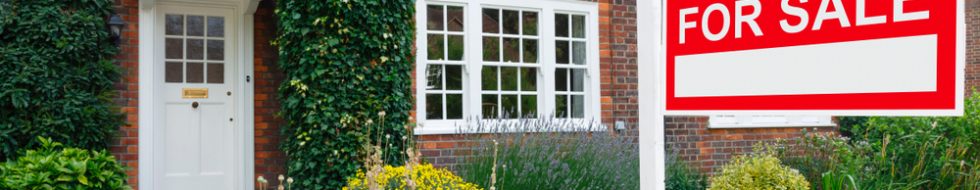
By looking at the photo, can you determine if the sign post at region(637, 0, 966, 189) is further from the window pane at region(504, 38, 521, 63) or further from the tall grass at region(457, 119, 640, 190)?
the window pane at region(504, 38, 521, 63)

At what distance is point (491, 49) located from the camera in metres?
8.13

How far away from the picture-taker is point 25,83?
20.8ft

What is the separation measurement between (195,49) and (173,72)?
0.91 ft

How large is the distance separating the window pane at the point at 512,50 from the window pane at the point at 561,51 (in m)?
0.47

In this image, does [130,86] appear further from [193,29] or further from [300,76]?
[300,76]

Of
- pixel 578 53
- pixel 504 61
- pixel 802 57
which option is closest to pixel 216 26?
pixel 504 61

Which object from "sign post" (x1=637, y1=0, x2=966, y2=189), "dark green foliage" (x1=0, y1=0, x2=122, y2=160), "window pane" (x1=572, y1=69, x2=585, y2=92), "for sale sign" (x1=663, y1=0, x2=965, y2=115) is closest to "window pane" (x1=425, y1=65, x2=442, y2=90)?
"window pane" (x1=572, y1=69, x2=585, y2=92)

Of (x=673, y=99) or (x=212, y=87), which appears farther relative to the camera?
(x=212, y=87)

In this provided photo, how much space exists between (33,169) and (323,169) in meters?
2.07

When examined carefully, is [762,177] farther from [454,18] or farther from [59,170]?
[59,170]

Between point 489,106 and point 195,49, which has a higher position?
point 195,49

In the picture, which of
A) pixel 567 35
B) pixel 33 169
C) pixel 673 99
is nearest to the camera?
pixel 673 99

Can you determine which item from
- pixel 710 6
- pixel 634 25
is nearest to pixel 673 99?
pixel 710 6

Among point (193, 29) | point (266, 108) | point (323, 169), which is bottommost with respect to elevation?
point (323, 169)
